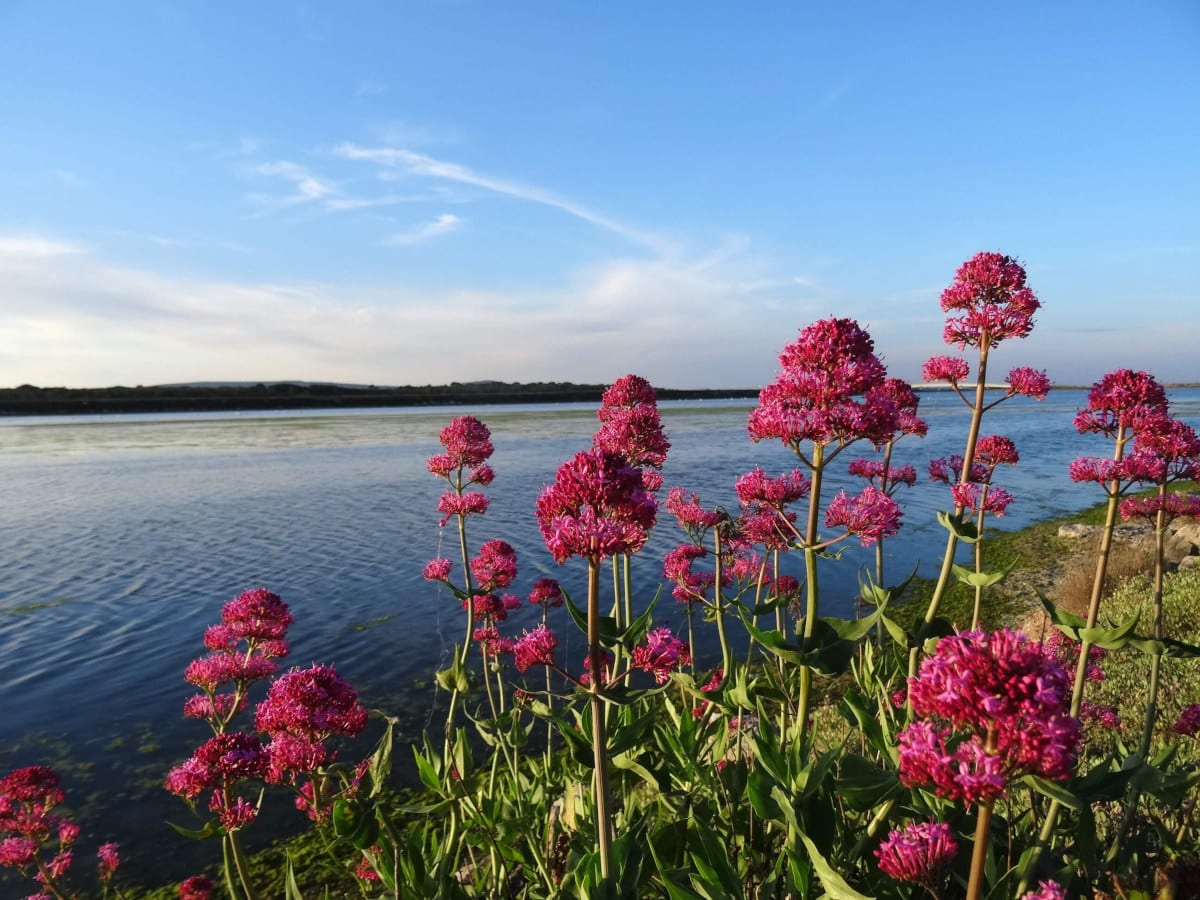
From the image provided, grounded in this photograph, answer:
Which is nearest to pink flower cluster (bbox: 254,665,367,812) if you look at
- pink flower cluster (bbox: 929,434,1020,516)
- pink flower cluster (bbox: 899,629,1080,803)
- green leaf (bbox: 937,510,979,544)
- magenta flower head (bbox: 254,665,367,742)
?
magenta flower head (bbox: 254,665,367,742)

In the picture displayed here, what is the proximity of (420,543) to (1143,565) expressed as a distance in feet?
59.5

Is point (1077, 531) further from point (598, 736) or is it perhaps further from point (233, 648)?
point (233, 648)

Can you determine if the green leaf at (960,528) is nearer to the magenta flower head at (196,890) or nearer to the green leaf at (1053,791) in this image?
the green leaf at (1053,791)

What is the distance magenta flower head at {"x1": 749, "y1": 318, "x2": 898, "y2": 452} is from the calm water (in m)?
7.97

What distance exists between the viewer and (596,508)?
123 inches

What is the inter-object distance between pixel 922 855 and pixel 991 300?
3.39m

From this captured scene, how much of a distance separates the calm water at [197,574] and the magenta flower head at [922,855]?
7.82 m

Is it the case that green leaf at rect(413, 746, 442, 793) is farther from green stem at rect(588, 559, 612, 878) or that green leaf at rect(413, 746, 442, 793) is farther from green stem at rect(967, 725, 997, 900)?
green stem at rect(967, 725, 997, 900)

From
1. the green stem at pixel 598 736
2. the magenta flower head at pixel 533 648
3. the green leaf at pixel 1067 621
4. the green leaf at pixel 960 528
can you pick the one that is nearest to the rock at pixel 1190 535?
the green leaf at pixel 1067 621

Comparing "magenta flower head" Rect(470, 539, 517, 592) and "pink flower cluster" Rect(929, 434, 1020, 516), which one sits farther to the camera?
"magenta flower head" Rect(470, 539, 517, 592)

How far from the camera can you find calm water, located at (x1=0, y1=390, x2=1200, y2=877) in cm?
970

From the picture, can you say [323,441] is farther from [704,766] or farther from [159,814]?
[704,766]

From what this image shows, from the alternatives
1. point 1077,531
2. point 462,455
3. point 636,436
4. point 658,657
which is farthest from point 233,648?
point 1077,531

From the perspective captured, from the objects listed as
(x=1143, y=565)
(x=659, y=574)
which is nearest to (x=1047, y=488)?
(x=1143, y=565)
